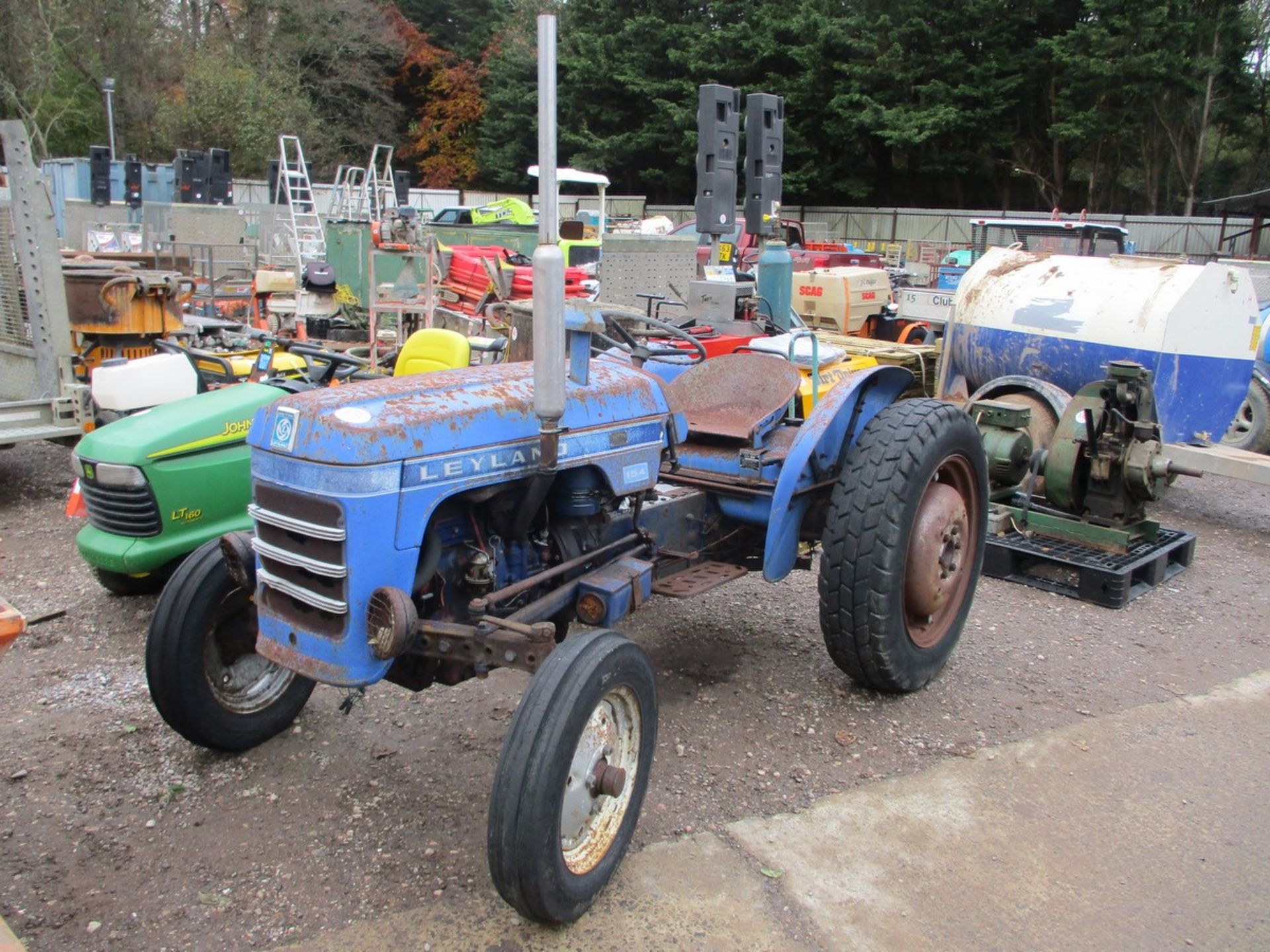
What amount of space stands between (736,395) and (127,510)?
2.46m

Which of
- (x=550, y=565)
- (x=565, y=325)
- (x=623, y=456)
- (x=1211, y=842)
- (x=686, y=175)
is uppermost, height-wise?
(x=686, y=175)

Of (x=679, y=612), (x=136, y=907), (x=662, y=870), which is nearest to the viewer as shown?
(x=136, y=907)

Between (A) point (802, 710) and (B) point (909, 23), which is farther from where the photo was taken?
(B) point (909, 23)

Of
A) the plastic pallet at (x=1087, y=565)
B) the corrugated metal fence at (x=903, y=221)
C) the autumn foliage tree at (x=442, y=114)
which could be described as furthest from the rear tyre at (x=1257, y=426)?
the autumn foliage tree at (x=442, y=114)

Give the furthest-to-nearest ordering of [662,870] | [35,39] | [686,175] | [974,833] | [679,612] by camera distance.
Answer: [686,175] < [35,39] < [679,612] < [974,833] < [662,870]

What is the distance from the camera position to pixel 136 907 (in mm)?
2562

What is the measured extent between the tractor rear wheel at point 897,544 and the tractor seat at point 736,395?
1.27ft

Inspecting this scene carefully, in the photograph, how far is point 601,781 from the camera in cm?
253

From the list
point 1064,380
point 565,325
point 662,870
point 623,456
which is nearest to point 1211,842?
point 662,870

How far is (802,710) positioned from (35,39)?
3340cm

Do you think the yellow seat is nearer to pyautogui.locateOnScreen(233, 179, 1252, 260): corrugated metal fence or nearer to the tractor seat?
the tractor seat

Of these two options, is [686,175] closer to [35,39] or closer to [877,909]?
[35,39]

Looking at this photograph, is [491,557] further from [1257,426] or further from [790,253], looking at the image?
[790,253]

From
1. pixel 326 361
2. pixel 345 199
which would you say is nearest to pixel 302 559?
pixel 326 361
